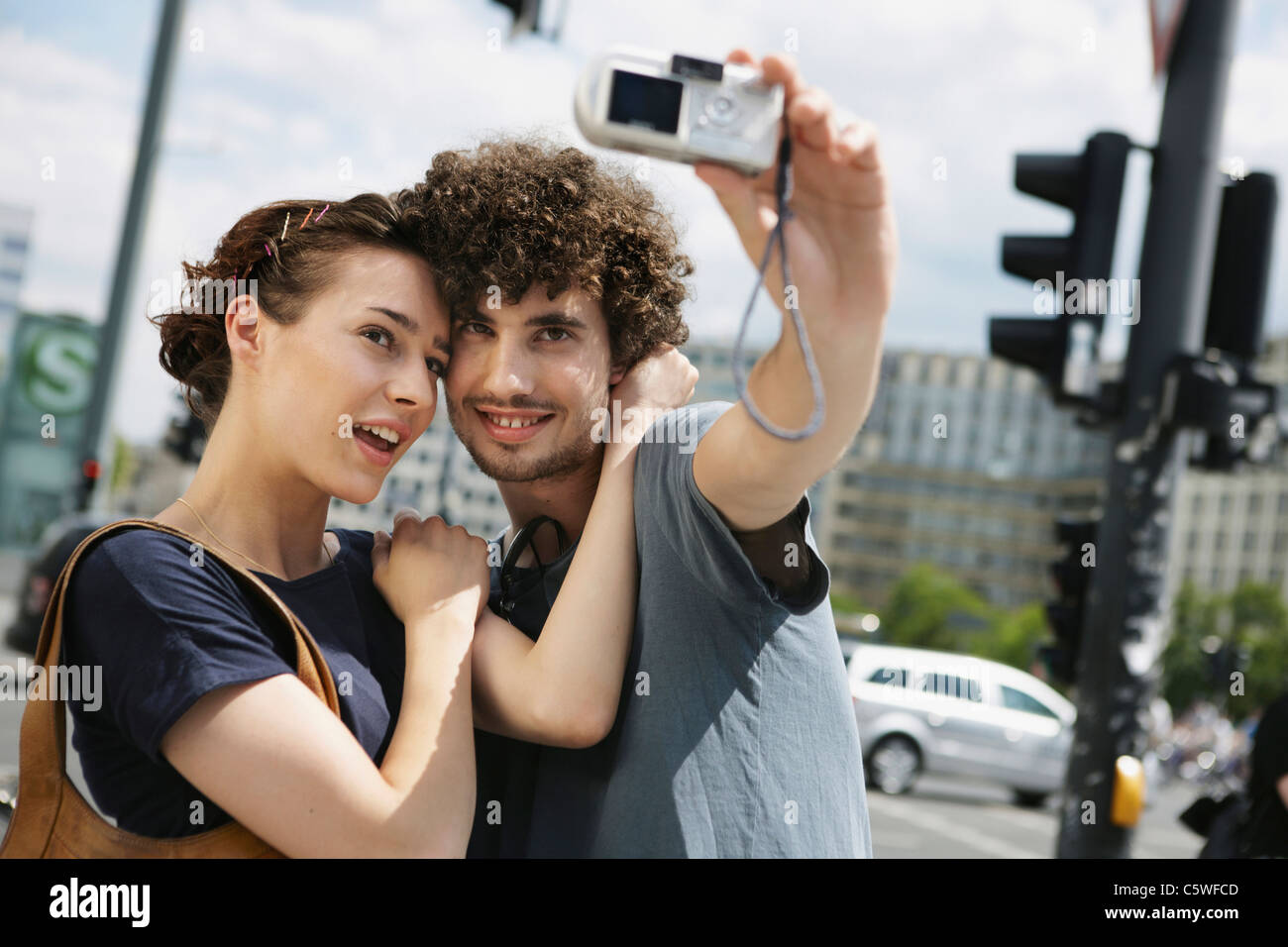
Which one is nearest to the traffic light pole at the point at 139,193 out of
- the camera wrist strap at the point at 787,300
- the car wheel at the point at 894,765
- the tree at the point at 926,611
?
the camera wrist strap at the point at 787,300

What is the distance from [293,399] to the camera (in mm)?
1956

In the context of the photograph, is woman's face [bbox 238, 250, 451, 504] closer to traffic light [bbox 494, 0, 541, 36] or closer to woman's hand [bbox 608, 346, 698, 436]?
woman's hand [bbox 608, 346, 698, 436]

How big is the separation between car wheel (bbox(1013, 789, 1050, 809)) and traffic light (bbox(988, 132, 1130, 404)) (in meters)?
12.6

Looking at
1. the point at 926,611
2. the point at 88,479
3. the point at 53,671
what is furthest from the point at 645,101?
the point at 926,611

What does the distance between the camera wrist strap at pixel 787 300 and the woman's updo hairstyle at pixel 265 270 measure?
2.68ft

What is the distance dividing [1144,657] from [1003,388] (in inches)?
4565

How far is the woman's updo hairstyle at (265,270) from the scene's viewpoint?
2010 millimetres

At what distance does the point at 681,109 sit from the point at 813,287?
0.87ft

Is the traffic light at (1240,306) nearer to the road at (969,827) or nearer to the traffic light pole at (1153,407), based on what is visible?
the traffic light pole at (1153,407)

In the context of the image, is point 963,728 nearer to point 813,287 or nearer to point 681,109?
point 813,287

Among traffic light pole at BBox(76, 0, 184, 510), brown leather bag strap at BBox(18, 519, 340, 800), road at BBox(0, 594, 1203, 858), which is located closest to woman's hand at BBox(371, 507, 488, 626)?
brown leather bag strap at BBox(18, 519, 340, 800)

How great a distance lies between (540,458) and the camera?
6.88 feet

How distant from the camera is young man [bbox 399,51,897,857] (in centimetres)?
152

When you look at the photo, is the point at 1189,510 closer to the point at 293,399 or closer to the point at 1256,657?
the point at 1256,657
